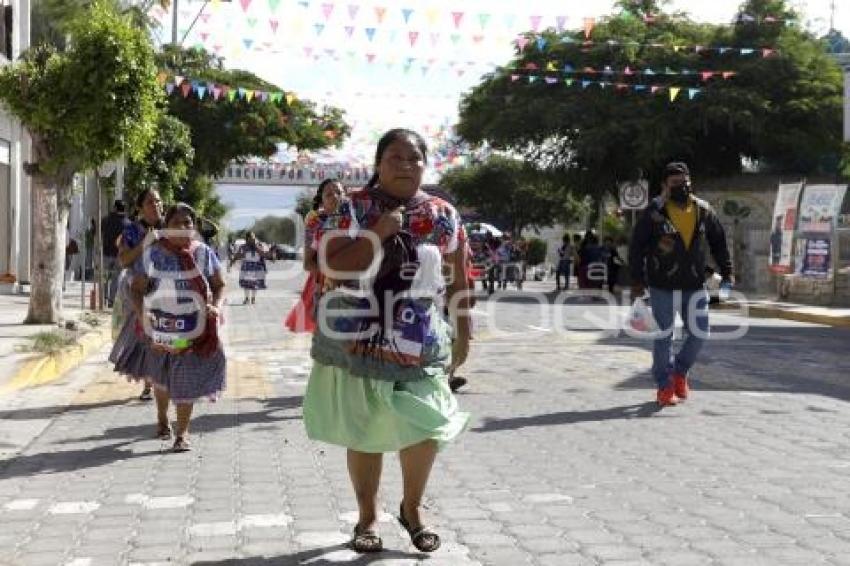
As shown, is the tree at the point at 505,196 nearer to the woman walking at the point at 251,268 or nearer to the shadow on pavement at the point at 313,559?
the woman walking at the point at 251,268

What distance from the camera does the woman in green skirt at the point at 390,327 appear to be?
164 inches

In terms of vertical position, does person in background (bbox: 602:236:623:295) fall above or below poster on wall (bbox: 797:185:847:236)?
below

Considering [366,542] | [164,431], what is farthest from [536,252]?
[366,542]

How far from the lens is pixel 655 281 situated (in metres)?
8.41

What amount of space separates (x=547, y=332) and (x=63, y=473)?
10.2 meters

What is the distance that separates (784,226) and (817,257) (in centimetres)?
150

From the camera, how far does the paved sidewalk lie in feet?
14.6

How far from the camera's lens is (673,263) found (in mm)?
8320

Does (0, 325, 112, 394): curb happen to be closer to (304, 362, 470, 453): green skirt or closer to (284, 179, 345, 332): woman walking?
(284, 179, 345, 332): woman walking

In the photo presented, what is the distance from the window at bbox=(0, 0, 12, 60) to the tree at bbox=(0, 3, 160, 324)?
9.96 metres

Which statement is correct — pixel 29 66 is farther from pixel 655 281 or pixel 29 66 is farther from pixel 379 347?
pixel 379 347

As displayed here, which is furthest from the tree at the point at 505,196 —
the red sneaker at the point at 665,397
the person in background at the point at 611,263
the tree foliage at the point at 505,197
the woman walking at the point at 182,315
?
the woman walking at the point at 182,315

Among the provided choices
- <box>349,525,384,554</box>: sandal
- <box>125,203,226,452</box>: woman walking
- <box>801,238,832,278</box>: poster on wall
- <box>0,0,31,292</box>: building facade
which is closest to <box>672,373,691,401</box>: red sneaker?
<box>125,203,226,452</box>: woman walking

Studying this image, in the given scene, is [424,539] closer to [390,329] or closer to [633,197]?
[390,329]
